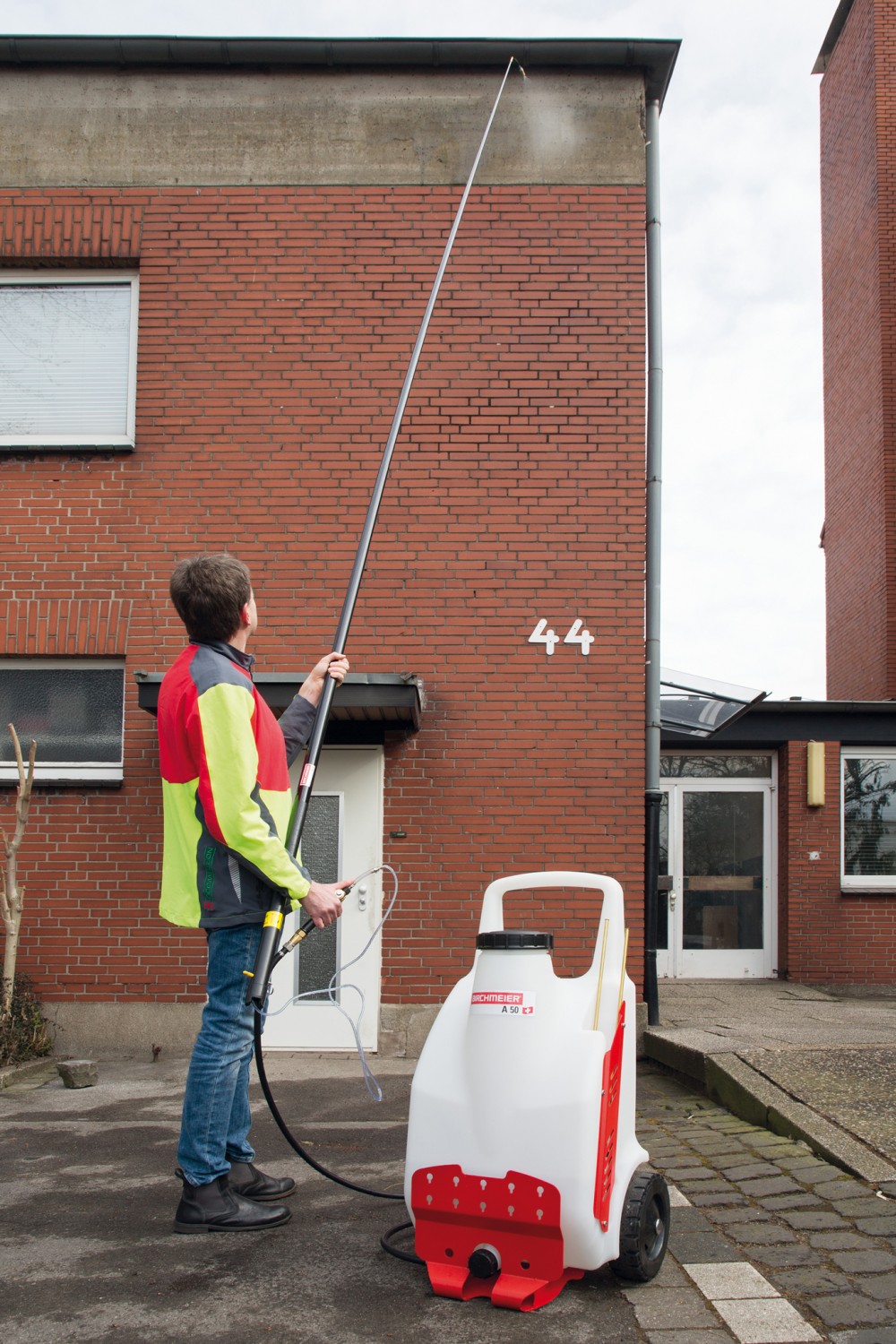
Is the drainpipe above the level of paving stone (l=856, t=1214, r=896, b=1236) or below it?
above

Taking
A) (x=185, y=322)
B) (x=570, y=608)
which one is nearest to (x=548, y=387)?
(x=570, y=608)

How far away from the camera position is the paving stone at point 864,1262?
3.58 meters

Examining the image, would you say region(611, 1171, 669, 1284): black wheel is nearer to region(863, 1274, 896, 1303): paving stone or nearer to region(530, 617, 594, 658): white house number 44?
region(863, 1274, 896, 1303): paving stone

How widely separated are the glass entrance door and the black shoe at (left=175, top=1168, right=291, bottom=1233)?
34.0ft

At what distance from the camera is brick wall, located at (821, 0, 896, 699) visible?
58.3ft

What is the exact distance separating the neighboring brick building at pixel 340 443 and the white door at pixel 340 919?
0.17ft

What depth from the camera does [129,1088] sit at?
268 inches

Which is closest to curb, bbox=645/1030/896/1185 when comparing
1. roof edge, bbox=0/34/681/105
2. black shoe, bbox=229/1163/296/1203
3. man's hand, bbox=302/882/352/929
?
black shoe, bbox=229/1163/296/1203

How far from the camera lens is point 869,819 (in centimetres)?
1367

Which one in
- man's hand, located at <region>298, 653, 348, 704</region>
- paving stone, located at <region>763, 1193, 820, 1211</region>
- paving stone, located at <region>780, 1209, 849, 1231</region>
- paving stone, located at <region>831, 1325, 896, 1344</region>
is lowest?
paving stone, located at <region>763, 1193, 820, 1211</region>

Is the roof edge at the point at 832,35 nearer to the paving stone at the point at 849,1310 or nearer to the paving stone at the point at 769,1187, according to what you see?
the paving stone at the point at 769,1187

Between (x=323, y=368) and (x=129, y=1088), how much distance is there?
5.04 metres

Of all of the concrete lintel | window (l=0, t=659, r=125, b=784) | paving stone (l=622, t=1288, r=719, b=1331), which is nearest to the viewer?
paving stone (l=622, t=1288, r=719, b=1331)

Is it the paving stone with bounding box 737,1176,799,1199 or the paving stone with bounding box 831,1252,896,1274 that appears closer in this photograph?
the paving stone with bounding box 831,1252,896,1274
